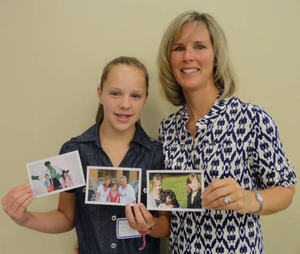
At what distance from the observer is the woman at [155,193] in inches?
49.4

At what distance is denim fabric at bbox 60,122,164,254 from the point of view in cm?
133

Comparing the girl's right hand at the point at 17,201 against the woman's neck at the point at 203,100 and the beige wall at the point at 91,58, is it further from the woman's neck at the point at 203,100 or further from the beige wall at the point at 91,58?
the woman's neck at the point at 203,100

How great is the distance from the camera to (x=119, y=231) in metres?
1.32

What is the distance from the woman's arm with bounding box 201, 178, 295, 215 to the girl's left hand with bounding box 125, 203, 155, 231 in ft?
0.90

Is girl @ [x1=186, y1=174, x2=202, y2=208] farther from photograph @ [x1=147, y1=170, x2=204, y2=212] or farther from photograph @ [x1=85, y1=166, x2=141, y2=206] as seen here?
photograph @ [x1=85, y1=166, x2=141, y2=206]

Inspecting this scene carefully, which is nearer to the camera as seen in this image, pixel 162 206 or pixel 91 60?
pixel 162 206

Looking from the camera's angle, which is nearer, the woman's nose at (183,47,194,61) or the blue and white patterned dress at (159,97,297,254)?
the blue and white patterned dress at (159,97,297,254)

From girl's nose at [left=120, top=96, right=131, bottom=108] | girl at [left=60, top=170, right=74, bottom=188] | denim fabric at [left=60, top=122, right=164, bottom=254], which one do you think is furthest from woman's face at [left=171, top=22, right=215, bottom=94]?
girl at [left=60, top=170, right=74, bottom=188]

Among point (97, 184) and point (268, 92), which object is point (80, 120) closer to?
point (97, 184)

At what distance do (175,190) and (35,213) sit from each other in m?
0.76

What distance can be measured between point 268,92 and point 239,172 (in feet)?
2.62

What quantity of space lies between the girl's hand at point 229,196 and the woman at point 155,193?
9.4 inches

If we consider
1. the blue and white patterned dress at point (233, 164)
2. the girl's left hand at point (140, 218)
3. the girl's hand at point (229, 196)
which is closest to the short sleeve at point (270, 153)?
the blue and white patterned dress at point (233, 164)

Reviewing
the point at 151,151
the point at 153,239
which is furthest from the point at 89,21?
the point at 153,239
